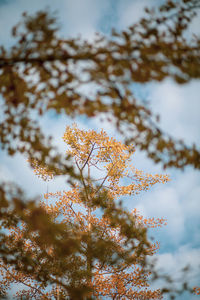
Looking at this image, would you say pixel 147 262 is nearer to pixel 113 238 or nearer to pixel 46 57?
pixel 113 238

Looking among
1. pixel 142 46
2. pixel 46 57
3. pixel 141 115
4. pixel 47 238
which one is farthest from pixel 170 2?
pixel 47 238

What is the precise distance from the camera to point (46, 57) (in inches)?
68.4

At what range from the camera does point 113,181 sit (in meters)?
7.38

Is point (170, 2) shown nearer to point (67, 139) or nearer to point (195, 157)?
point (195, 157)

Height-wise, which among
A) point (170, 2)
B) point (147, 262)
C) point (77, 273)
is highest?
point (170, 2)

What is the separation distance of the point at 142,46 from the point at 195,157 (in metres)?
1.16

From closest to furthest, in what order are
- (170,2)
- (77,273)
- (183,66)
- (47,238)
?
(47,238)
(183,66)
(170,2)
(77,273)

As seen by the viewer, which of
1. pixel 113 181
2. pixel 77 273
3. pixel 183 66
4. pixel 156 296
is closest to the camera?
pixel 183 66

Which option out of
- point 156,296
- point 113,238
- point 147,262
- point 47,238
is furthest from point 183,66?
point 156,296

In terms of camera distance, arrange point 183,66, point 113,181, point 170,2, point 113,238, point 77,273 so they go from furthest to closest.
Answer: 1. point 113,181
2. point 113,238
3. point 77,273
4. point 170,2
5. point 183,66

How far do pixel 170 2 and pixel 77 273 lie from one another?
5.74 m

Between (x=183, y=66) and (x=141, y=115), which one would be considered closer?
(x=183, y=66)

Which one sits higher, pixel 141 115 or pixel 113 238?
pixel 113 238

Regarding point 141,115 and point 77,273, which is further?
point 77,273
